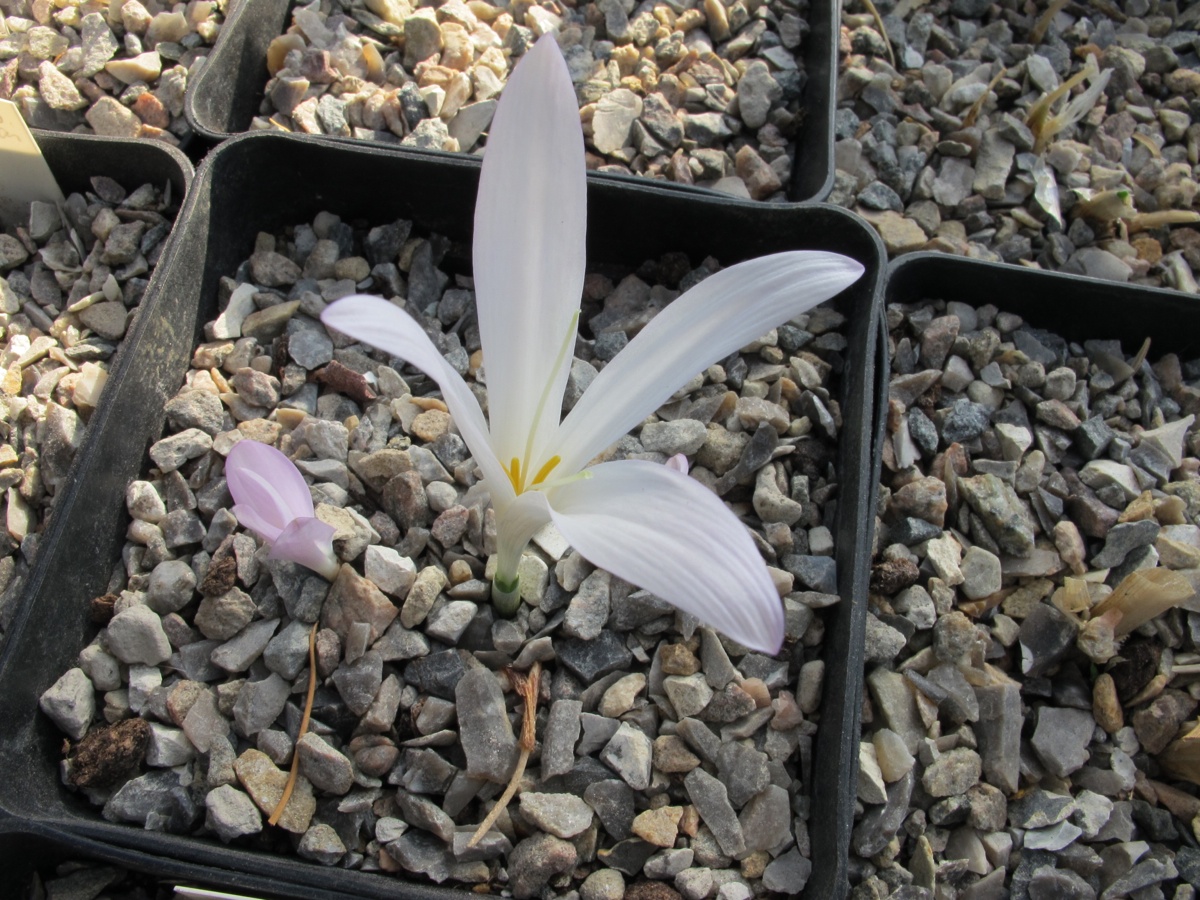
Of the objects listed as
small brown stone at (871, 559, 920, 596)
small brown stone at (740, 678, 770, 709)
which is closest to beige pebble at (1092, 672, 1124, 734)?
small brown stone at (871, 559, 920, 596)

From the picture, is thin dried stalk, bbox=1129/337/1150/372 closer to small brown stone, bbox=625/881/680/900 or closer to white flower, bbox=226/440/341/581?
small brown stone, bbox=625/881/680/900

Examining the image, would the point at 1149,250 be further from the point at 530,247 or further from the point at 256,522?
the point at 256,522

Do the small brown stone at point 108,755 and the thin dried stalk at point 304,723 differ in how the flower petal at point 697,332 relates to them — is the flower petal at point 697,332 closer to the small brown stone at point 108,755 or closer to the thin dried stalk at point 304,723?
the thin dried stalk at point 304,723

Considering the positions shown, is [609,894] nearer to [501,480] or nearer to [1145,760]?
[501,480]

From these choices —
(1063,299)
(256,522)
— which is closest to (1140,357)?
(1063,299)

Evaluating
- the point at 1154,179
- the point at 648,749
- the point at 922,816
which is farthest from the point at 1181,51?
the point at 648,749

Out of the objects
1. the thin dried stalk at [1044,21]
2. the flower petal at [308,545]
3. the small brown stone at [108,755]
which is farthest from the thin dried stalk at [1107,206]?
the small brown stone at [108,755]

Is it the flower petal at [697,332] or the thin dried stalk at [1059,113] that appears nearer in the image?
the flower petal at [697,332]
